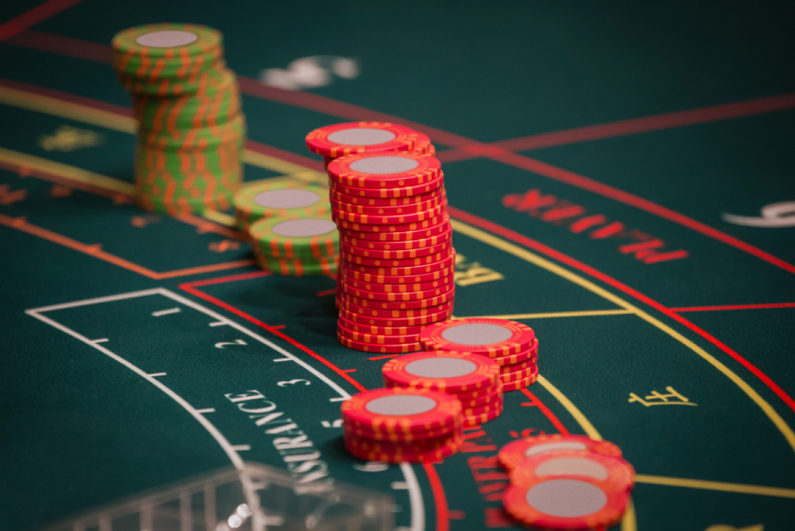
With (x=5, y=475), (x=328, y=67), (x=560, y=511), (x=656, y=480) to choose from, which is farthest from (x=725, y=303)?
(x=328, y=67)

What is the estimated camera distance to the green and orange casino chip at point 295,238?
984 centimetres

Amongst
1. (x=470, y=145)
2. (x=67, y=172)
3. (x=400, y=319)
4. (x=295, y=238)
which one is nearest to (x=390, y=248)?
(x=400, y=319)

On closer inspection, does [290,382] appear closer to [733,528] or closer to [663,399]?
[663,399]

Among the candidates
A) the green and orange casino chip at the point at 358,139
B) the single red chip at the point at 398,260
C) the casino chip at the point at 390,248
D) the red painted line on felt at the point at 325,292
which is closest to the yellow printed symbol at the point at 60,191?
the red painted line on felt at the point at 325,292

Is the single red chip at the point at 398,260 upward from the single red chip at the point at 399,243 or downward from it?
downward

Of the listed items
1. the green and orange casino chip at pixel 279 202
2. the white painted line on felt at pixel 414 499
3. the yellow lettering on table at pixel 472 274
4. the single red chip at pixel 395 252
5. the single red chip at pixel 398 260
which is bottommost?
the white painted line on felt at pixel 414 499

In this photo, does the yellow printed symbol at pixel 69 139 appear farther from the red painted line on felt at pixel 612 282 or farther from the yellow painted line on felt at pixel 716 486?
the yellow painted line on felt at pixel 716 486

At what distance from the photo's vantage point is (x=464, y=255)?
10.3 metres

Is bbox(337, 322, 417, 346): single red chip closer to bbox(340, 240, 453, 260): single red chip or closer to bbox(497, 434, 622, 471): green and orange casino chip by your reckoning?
bbox(340, 240, 453, 260): single red chip

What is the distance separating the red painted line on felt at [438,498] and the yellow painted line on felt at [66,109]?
8358 mm

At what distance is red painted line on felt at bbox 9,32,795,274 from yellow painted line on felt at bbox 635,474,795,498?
350cm

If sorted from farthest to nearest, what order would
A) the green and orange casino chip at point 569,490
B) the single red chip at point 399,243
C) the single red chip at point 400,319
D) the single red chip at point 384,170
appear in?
the single red chip at point 400,319, the single red chip at point 399,243, the single red chip at point 384,170, the green and orange casino chip at point 569,490

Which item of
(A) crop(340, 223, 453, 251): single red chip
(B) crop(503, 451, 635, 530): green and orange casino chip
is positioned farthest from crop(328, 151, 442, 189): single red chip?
(B) crop(503, 451, 635, 530): green and orange casino chip

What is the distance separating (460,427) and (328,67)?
955cm
